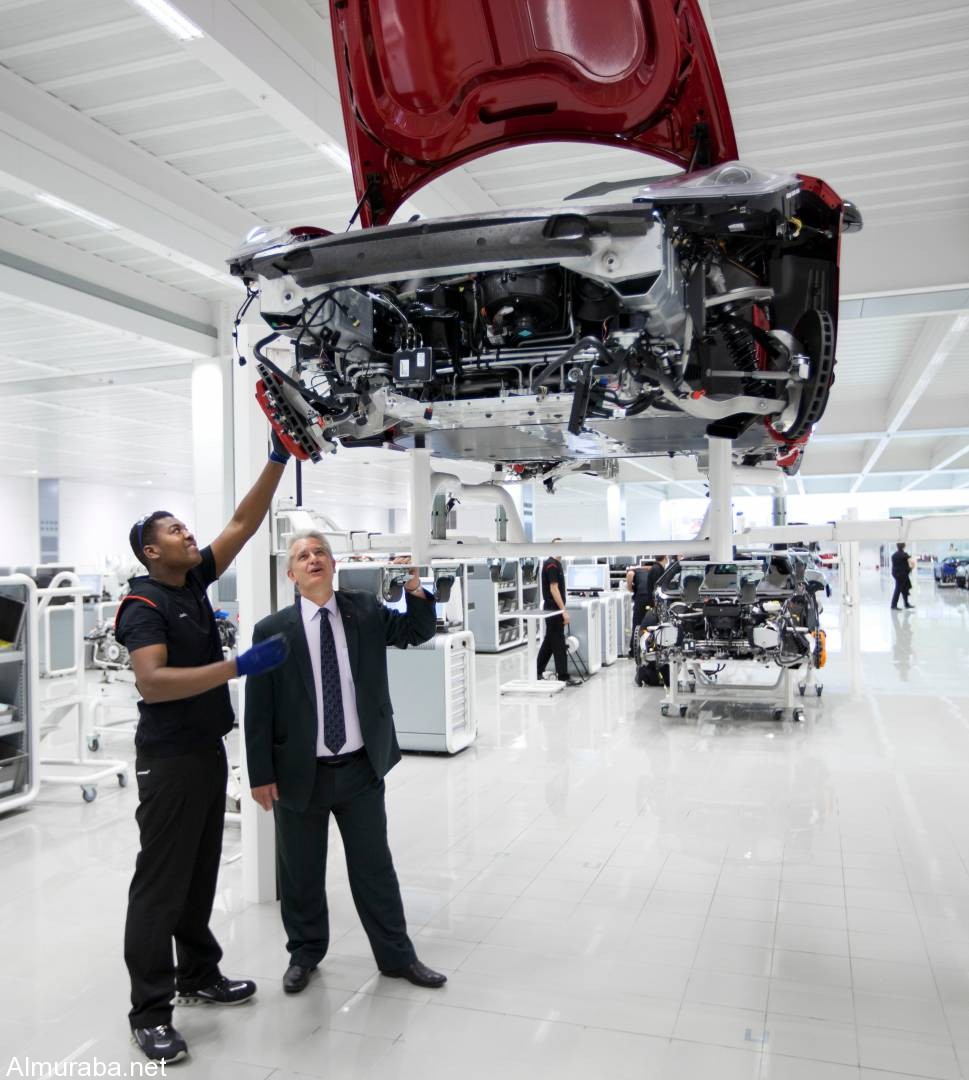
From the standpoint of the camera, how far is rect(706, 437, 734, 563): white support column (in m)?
2.81

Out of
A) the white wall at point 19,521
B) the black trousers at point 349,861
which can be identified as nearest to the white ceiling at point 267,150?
the black trousers at point 349,861

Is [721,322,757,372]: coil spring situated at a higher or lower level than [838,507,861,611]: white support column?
higher

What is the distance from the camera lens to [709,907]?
12.2ft

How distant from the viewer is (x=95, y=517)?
25906mm

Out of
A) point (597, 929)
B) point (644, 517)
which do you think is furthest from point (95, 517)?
point (597, 929)

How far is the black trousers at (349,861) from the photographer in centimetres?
306

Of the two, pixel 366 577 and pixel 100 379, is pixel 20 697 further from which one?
pixel 100 379

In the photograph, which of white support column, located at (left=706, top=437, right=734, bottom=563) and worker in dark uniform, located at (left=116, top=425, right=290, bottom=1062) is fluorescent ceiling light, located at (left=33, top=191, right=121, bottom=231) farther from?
white support column, located at (left=706, top=437, right=734, bottom=563)

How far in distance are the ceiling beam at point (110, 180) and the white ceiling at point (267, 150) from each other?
0.04 ft

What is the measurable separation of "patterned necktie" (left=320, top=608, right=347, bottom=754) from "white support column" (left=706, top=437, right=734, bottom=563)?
1387 mm

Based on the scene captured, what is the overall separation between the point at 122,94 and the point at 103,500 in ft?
75.4

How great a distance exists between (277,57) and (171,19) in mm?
652

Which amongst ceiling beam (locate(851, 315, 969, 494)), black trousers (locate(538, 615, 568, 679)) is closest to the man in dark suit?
black trousers (locate(538, 615, 568, 679))

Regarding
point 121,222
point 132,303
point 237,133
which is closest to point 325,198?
point 237,133
